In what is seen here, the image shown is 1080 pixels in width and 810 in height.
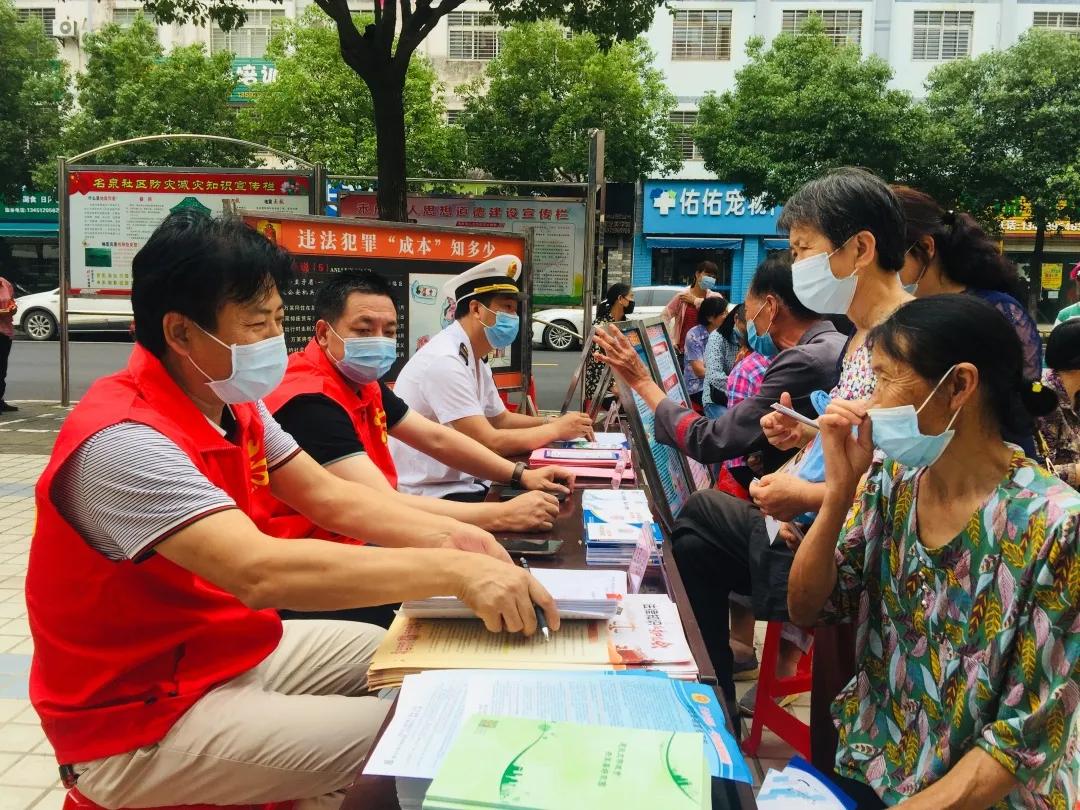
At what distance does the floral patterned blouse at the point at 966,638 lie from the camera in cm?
145

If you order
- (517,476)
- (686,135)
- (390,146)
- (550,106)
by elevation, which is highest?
(686,135)

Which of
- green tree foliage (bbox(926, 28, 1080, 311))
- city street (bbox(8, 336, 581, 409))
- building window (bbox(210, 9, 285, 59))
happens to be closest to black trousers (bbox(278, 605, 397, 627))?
city street (bbox(8, 336, 581, 409))

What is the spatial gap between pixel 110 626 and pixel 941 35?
27004mm

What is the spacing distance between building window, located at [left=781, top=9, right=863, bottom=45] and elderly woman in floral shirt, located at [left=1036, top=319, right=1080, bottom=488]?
22.4 metres

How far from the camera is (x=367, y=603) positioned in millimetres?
1601

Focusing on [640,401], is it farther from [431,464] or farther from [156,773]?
[156,773]

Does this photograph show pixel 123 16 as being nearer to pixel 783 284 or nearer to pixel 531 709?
pixel 783 284

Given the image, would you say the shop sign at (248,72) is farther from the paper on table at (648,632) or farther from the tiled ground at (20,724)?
the paper on table at (648,632)

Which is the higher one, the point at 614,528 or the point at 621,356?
the point at 621,356

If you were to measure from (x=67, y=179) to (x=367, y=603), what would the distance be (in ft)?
23.7

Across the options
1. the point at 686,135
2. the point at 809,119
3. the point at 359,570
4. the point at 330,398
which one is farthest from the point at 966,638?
the point at 686,135

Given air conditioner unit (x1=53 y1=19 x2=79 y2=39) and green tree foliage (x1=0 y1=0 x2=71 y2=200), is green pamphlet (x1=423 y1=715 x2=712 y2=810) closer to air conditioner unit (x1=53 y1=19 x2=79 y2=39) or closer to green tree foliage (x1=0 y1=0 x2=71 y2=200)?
green tree foliage (x1=0 y1=0 x2=71 y2=200)

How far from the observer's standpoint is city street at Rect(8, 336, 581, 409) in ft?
36.8

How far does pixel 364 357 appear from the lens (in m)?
2.90
